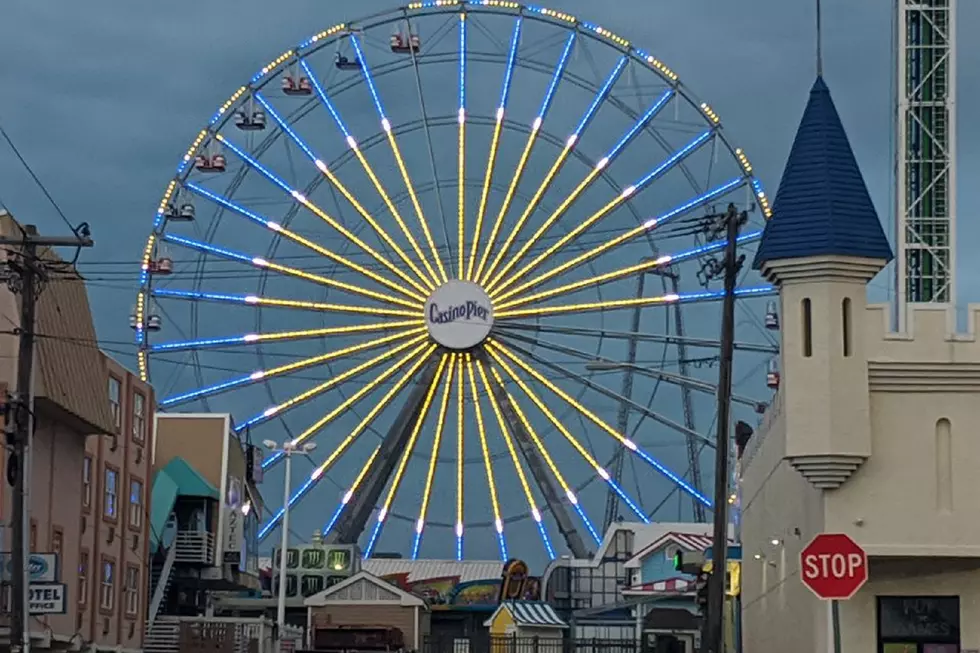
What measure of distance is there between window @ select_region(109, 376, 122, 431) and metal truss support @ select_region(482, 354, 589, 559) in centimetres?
1293

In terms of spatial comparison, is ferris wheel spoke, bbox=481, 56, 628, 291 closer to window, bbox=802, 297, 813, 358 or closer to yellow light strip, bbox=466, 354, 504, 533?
yellow light strip, bbox=466, 354, 504, 533

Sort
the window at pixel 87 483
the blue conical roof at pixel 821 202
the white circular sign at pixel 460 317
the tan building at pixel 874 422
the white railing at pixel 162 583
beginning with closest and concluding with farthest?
1. the tan building at pixel 874 422
2. the blue conical roof at pixel 821 202
3. the window at pixel 87 483
4. the white railing at pixel 162 583
5. the white circular sign at pixel 460 317

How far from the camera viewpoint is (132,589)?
46469 mm

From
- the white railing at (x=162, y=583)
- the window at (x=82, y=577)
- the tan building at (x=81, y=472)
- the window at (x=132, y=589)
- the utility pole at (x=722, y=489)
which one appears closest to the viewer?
the utility pole at (x=722, y=489)

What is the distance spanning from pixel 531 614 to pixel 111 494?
16.4 meters

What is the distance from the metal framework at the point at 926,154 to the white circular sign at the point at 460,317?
1012 inches

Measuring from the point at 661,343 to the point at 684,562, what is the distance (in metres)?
17.6

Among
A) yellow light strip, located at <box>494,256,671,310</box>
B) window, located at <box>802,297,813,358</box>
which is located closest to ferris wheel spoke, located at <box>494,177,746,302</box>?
yellow light strip, located at <box>494,256,671,310</box>

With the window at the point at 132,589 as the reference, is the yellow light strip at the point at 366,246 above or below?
above

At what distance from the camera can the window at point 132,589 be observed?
45906mm

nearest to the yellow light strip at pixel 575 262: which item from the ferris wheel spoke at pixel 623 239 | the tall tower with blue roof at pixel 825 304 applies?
the ferris wheel spoke at pixel 623 239

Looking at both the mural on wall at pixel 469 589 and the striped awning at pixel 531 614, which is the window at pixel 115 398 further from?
the mural on wall at pixel 469 589

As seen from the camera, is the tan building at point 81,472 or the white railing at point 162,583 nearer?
the tan building at point 81,472

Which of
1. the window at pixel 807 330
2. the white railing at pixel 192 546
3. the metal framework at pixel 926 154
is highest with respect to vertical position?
the metal framework at pixel 926 154
